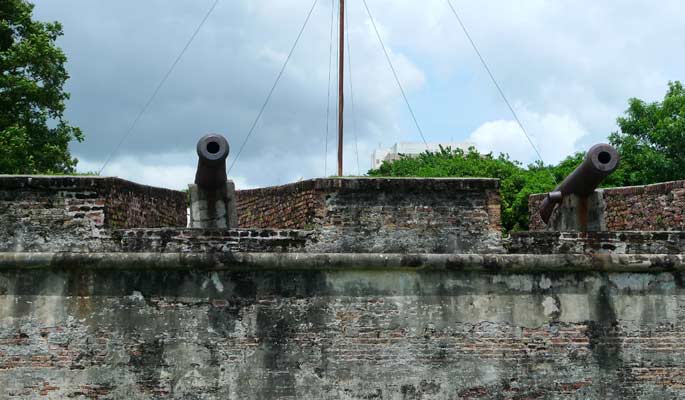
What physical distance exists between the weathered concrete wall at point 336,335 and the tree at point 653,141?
49.7 feet

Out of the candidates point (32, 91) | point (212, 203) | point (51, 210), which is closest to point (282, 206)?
point (212, 203)

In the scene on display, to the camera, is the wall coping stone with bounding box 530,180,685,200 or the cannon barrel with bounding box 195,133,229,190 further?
the wall coping stone with bounding box 530,180,685,200

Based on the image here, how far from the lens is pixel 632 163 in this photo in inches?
885

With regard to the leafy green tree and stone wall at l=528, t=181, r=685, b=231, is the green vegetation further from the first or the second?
stone wall at l=528, t=181, r=685, b=231

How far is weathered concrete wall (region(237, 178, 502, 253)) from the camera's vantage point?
7414 mm

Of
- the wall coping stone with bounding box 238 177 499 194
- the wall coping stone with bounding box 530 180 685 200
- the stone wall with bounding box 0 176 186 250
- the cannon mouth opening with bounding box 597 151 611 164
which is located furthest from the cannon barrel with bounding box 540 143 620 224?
the stone wall with bounding box 0 176 186 250

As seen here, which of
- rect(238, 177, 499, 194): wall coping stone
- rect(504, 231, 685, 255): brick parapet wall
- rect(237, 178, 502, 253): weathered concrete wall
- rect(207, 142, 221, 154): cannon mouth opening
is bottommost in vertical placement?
rect(504, 231, 685, 255): brick parapet wall

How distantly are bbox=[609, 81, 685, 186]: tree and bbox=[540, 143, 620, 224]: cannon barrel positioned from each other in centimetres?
1463

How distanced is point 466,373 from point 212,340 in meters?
2.29

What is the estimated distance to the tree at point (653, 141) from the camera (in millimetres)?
21938

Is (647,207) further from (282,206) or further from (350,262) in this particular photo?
(282,206)

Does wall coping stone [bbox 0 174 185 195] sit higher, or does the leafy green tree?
the leafy green tree

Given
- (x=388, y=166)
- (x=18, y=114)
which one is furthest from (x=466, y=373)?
(x=388, y=166)

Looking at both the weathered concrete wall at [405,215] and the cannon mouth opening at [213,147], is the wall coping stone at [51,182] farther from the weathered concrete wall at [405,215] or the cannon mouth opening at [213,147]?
the weathered concrete wall at [405,215]
